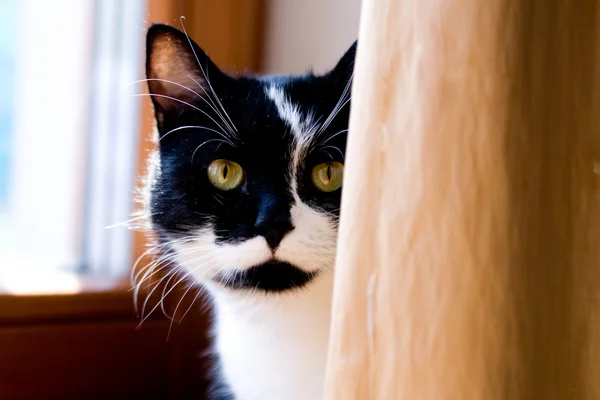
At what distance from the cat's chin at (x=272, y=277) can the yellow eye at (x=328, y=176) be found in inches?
4.1

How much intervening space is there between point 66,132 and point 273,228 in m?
0.64

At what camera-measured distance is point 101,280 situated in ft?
3.39

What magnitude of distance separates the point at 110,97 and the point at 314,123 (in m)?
0.55

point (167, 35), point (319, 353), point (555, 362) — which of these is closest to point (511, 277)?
point (555, 362)

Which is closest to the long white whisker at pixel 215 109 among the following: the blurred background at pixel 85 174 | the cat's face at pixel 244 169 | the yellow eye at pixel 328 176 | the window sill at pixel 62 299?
the cat's face at pixel 244 169

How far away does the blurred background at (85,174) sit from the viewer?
3.25 feet

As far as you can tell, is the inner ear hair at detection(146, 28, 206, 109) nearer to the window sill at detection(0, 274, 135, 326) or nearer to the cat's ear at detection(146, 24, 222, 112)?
the cat's ear at detection(146, 24, 222, 112)

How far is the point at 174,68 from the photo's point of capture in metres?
0.69

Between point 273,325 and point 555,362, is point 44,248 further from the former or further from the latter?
point 555,362

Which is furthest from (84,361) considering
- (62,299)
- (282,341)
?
(282,341)

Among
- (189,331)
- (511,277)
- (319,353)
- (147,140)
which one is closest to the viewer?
(511,277)

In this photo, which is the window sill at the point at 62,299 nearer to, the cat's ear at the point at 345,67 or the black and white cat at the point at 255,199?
the black and white cat at the point at 255,199

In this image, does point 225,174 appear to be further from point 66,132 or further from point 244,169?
point 66,132

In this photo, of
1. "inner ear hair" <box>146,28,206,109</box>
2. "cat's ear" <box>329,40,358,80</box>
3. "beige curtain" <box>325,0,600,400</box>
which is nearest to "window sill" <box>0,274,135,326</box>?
"inner ear hair" <box>146,28,206,109</box>
